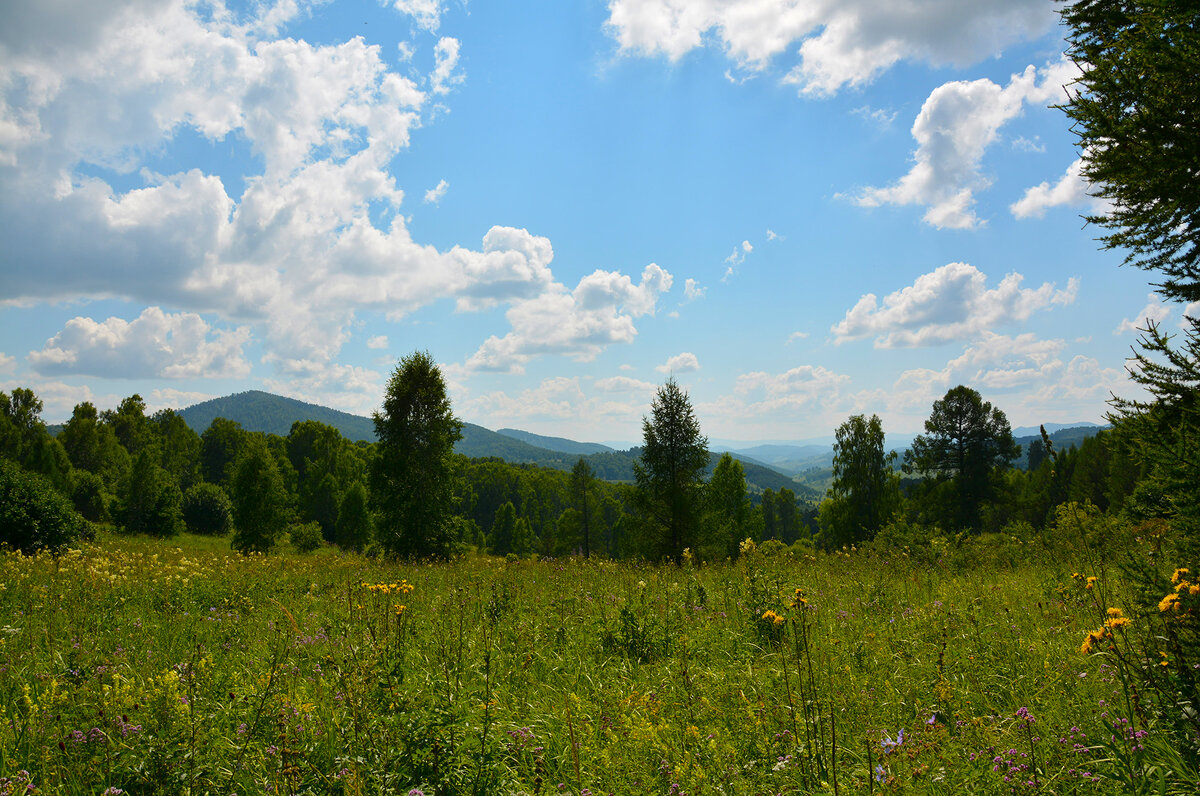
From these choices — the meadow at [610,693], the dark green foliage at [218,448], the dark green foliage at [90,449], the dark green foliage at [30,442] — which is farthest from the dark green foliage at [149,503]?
the dark green foliage at [218,448]

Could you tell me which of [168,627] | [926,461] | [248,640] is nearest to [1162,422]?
[248,640]

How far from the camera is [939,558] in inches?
418

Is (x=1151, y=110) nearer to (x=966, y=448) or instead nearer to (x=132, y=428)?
(x=966, y=448)

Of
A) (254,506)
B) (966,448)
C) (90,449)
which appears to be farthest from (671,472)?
(90,449)

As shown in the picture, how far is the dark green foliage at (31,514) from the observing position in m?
15.1

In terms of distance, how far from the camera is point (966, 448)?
3372 cm

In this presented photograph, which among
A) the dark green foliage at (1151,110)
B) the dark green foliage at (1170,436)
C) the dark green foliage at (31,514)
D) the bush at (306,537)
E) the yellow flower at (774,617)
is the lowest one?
the bush at (306,537)

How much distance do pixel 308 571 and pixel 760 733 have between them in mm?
9805

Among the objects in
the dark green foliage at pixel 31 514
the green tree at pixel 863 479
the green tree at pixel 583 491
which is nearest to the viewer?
the dark green foliage at pixel 31 514

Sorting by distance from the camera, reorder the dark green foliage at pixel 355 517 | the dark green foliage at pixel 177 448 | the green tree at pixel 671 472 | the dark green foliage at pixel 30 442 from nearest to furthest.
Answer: the green tree at pixel 671 472 → the dark green foliage at pixel 30 442 → the dark green foliage at pixel 355 517 → the dark green foliage at pixel 177 448

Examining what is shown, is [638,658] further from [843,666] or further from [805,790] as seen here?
[805,790]

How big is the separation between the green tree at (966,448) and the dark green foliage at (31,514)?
129 ft

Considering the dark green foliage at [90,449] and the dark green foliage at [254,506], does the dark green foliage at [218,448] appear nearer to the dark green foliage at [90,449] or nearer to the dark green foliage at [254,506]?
the dark green foliage at [90,449]

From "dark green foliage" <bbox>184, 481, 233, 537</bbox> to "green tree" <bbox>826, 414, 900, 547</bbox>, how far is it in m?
50.7
